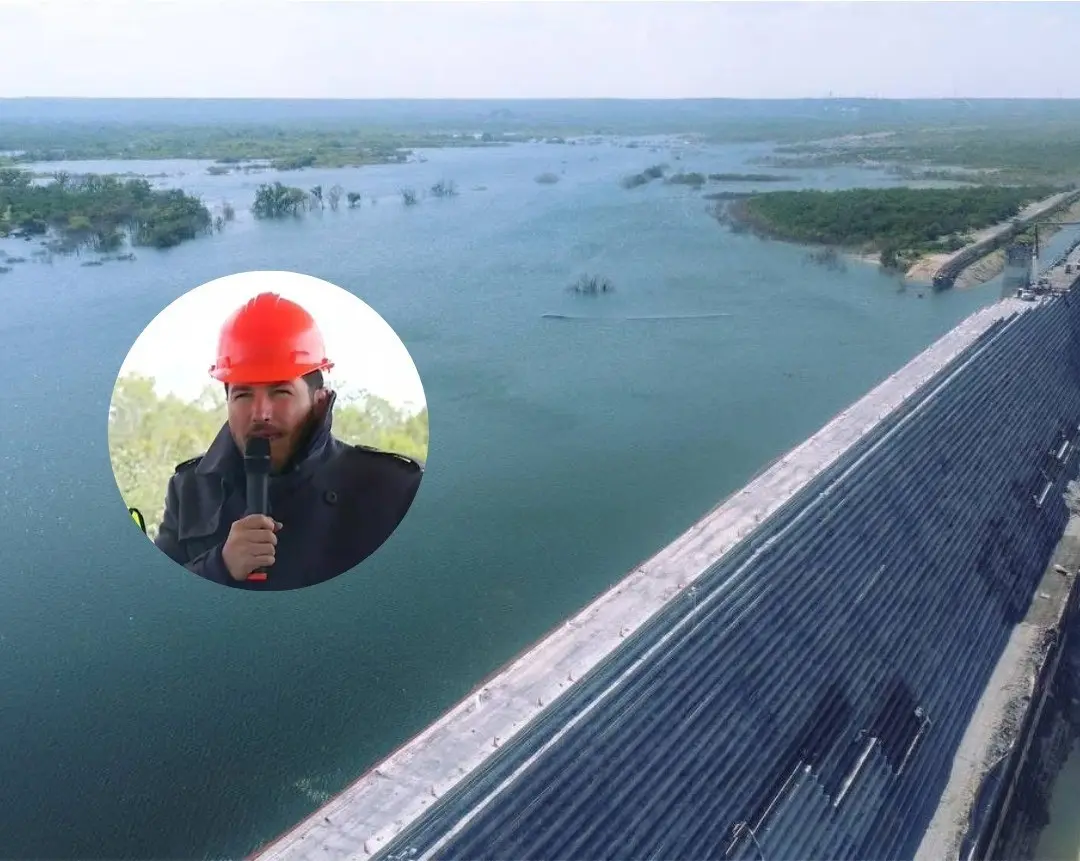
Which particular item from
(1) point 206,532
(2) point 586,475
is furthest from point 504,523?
(1) point 206,532

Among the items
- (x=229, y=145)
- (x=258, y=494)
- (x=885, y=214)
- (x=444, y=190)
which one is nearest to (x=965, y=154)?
(x=885, y=214)

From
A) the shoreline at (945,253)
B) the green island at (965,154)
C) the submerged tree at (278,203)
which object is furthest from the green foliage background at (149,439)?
the green island at (965,154)

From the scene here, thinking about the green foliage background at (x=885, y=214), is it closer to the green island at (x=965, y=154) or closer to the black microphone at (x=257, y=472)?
the green island at (x=965, y=154)

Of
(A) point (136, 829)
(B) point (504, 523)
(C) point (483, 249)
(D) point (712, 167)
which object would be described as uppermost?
(D) point (712, 167)

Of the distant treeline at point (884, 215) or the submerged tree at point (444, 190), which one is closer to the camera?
the distant treeline at point (884, 215)

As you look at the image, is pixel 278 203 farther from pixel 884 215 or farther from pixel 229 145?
pixel 229 145

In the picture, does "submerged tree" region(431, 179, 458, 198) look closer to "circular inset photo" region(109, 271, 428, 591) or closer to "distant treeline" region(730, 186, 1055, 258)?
"distant treeline" region(730, 186, 1055, 258)

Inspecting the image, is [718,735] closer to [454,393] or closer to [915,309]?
[454,393]
